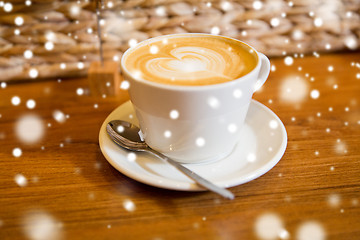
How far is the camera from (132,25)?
84cm

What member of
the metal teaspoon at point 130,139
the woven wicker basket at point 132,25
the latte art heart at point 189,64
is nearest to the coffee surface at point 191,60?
the latte art heart at point 189,64

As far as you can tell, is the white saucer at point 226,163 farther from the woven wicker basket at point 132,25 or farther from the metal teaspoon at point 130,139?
the woven wicker basket at point 132,25

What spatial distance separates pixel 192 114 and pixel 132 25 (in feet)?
1.44

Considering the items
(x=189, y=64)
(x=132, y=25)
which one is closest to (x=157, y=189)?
(x=189, y=64)

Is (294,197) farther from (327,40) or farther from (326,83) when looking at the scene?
(327,40)

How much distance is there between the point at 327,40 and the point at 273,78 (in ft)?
0.75

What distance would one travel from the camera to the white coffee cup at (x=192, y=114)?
0.47 m

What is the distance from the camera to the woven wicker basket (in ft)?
2.63

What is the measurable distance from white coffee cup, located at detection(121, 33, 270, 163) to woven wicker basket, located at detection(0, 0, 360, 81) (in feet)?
1.03

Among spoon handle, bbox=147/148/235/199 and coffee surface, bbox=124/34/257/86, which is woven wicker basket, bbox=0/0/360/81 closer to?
coffee surface, bbox=124/34/257/86

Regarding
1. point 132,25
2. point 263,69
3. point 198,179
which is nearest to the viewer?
point 198,179

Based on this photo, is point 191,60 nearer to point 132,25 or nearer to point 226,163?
point 226,163

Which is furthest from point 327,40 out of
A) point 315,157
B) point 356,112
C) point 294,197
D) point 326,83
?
point 294,197

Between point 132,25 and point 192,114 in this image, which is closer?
point 192,114
